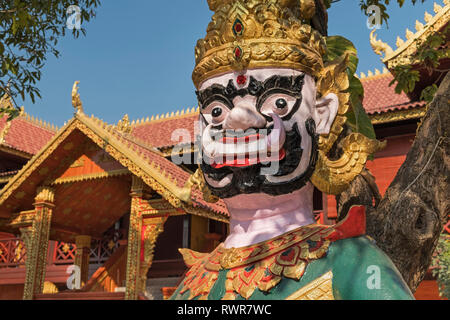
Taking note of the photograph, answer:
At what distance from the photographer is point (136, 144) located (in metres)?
8.59

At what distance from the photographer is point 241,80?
2.42 meters

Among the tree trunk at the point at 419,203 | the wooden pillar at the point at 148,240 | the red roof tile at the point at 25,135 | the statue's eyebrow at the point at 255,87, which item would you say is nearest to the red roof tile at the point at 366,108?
the wooden pillar at the point at 148,240

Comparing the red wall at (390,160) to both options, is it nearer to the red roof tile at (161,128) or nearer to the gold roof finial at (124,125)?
the red roof tile at (161,128)

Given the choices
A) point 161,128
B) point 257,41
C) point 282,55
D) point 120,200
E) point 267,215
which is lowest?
point 267,215

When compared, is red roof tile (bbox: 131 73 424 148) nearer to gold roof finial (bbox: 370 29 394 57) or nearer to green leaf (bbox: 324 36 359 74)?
gold roof finial (bbox: 370 29 394 57)

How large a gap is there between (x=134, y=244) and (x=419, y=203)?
5.80 m

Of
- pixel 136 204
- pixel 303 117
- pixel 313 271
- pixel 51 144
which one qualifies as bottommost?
pixel 313 271

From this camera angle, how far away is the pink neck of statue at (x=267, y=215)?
7.79 ft

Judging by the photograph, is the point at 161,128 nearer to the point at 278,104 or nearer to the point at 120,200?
the point at 120,200

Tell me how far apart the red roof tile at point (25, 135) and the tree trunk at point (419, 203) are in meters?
12.2

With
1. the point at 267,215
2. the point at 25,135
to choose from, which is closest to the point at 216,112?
the point at 267,215

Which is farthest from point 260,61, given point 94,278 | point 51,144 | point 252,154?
point 94,278
